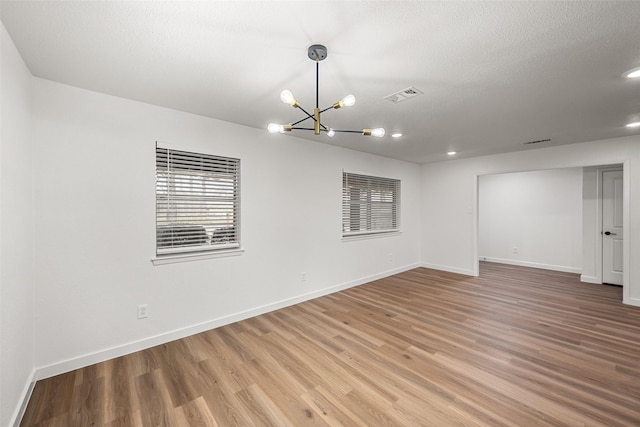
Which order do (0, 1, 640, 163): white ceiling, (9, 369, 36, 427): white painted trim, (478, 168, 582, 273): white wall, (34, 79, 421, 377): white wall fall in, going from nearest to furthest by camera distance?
1. (0, 1, 640, 163): white ceiling
2. (9, 369, 36, 427): white painted trim
3. (34, 79, 421, 377): white wall
4. (478, 168, 582, 273): white wall

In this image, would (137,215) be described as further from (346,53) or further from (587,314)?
(587,314)

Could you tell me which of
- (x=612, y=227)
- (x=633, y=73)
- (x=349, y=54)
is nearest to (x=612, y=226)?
(x=612, y=227)

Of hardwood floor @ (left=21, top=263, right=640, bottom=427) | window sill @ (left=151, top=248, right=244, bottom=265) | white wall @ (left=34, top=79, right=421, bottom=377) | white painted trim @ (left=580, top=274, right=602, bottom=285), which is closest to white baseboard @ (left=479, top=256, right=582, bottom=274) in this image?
white painted trim @ (left=580, top=274, right=602, bottom=285)

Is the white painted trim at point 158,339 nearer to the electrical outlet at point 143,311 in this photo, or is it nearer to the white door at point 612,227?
the electrical outlet at point 143,311

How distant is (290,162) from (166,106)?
1.68 metres

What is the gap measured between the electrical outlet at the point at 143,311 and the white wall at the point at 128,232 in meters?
0.04

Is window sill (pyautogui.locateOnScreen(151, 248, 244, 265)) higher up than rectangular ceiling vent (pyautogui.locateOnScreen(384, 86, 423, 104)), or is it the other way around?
rectangular ceiling vent (pyautogui.locateOnScreen(384, 86, 423, 104))

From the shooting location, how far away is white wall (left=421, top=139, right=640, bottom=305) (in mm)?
3951

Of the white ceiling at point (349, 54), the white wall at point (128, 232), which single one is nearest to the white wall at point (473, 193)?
the white ceiling at point (349, 54)

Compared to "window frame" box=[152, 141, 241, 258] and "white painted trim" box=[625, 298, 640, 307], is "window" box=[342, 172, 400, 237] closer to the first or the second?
"window frame" box=[152, 141, 241, 258]

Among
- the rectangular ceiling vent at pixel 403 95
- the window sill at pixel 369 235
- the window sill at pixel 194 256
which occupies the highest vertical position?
the rectangular ceiling vent at pixel 403 95

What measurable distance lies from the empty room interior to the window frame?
2 centimetres

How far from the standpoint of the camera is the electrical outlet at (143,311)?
267cm

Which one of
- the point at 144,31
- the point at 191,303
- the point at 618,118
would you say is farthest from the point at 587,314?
the point at 144,31
